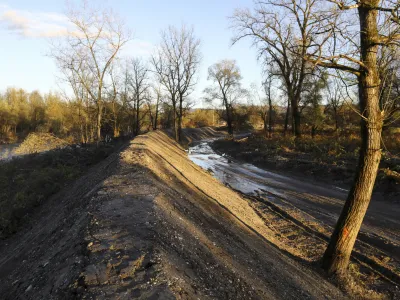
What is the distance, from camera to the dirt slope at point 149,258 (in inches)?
144

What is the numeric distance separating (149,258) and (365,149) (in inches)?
198

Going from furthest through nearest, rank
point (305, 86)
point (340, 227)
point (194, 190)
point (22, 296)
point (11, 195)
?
point (305, 86)
point (11, 195)
point (194, 190)
point (340, 227)
point (22, 296)

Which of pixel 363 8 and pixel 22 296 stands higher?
pixel 363 8

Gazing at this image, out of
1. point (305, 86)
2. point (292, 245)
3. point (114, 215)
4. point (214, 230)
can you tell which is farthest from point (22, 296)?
point (305, 86)

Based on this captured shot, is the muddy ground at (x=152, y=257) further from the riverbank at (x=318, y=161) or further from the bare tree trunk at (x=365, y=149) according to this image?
the riverbank at (x=318, y=161)

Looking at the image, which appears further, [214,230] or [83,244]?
[214,230]

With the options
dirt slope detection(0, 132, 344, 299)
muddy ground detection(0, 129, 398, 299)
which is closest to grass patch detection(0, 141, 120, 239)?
muddy ground detection(0, 129, 398, 299)

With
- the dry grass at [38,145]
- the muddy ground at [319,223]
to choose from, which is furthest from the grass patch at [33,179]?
the muddy ground at [319,223]

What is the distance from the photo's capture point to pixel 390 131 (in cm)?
2544

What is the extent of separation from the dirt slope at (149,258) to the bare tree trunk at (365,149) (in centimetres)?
84

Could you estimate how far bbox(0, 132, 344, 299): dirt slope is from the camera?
12.0 feet

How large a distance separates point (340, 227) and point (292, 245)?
252 cm

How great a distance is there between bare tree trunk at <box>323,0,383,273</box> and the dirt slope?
0.84 meters

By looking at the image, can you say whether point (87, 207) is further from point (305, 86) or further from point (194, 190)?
point (305, 86)
